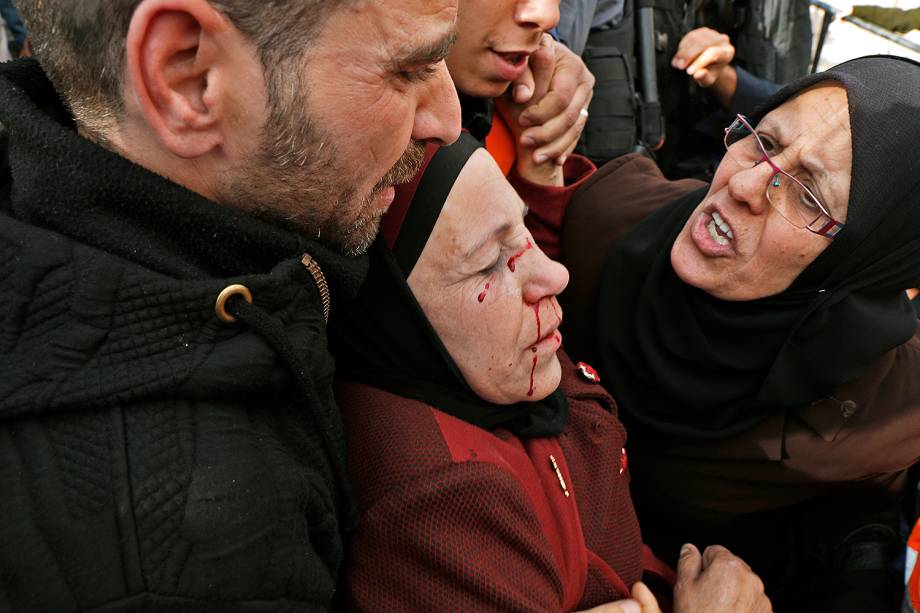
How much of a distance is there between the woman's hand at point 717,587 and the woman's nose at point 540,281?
0.86m

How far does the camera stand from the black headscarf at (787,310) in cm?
182

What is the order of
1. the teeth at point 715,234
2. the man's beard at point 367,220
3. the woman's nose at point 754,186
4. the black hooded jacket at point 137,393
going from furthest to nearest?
the teeth at point 715,234
the woman's nose at point 754,186
the man's beard at point 367,220
the black hooded jacket at point 137,393

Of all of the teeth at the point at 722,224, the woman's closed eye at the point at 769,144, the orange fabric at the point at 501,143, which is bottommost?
the teeth at the point at 722,224

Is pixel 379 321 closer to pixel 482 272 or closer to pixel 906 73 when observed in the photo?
pixel 482 272

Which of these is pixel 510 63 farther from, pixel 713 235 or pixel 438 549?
pixel 438 549

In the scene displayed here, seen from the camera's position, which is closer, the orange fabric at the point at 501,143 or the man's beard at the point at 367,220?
the man's beard at the point at 367,220

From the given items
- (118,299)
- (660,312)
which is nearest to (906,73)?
(660,312)

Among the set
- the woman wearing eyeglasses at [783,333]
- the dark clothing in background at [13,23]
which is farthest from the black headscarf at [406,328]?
the dark clothing in background at [13,23]

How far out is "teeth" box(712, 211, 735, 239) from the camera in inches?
79.3

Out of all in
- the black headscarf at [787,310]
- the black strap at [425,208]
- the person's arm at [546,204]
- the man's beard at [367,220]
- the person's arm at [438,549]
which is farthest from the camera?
the person's arm at [546,204]

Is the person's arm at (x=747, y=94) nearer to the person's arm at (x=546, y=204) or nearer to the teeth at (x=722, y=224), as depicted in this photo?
the person's arm at (x=546, y=204)

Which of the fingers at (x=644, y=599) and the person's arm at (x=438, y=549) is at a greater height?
the person's arm at (x=438, y=549)

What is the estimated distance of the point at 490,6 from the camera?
5.91 feet

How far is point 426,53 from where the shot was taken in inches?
43.1
